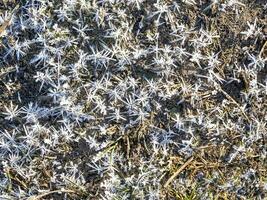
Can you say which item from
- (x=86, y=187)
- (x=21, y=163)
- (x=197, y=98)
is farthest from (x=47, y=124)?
(x=197, y=98)

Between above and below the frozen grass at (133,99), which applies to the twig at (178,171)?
below

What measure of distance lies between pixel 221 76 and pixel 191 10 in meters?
0.30

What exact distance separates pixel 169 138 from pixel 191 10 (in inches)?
21.1

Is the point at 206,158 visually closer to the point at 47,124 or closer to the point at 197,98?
the point at 197,98

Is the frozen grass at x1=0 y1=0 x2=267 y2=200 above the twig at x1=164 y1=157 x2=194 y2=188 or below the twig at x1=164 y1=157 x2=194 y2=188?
above

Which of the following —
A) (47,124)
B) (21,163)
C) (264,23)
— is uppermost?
(264,23)

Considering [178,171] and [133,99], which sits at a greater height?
[133,99]

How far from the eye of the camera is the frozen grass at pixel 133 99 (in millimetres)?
1834

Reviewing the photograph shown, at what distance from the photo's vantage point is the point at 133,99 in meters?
1.86

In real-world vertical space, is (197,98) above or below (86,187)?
above

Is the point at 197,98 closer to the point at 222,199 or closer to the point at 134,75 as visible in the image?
the point at 134,75

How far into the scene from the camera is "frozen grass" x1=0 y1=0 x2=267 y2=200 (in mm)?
1834

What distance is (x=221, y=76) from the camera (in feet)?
6.14

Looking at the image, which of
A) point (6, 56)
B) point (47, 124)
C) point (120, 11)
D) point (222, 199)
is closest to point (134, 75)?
point (120, 11)
